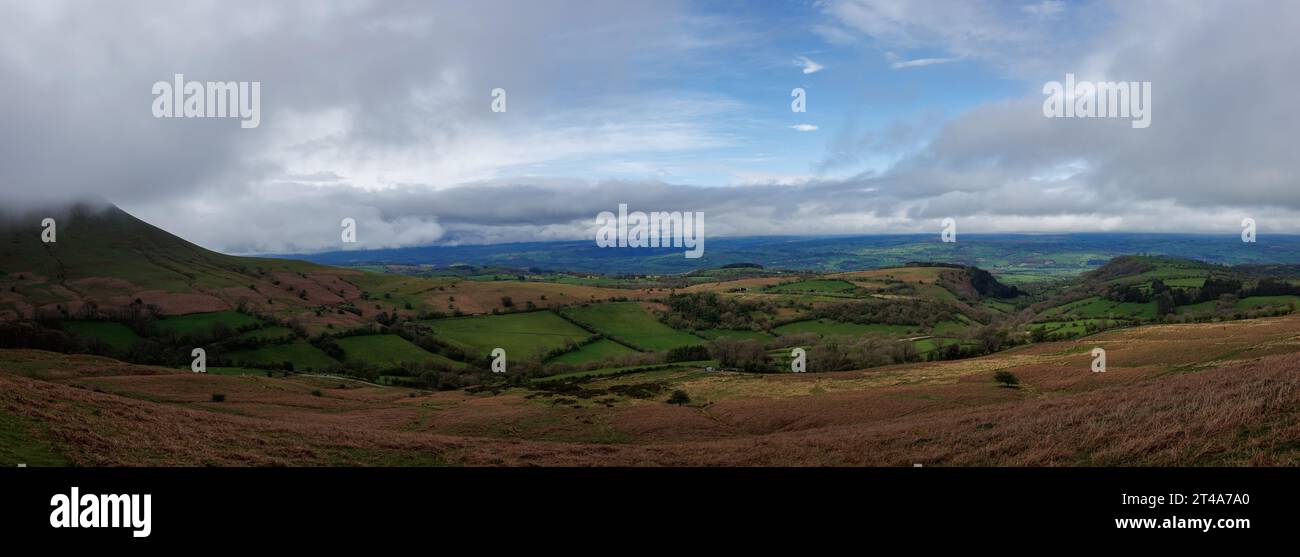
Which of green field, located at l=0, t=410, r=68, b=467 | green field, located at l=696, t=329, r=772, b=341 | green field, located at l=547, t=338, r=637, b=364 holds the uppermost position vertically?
green field, located at l=0, t=410, r=68, b=467

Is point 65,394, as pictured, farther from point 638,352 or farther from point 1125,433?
point 638,352

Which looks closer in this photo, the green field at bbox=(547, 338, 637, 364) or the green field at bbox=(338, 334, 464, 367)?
the green field at bbox=(338, 334, 464, 367)

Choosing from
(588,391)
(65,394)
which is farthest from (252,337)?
(65,394)

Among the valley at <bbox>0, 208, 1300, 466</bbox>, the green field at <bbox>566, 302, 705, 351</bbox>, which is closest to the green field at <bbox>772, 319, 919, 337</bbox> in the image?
the valley at <bbox>0, 208, 1300, 466</bbox>

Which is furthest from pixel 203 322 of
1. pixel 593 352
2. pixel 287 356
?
pixel 593 352

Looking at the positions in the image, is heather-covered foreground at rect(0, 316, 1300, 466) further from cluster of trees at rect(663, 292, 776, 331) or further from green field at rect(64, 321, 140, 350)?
cluster of trees at rect(663, 292, 776, 331)

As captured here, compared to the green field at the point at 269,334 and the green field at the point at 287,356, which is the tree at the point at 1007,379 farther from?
the green field at the point at 269,334

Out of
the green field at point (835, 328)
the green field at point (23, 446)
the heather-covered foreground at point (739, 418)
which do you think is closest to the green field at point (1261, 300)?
the green field at point (835, 328)
